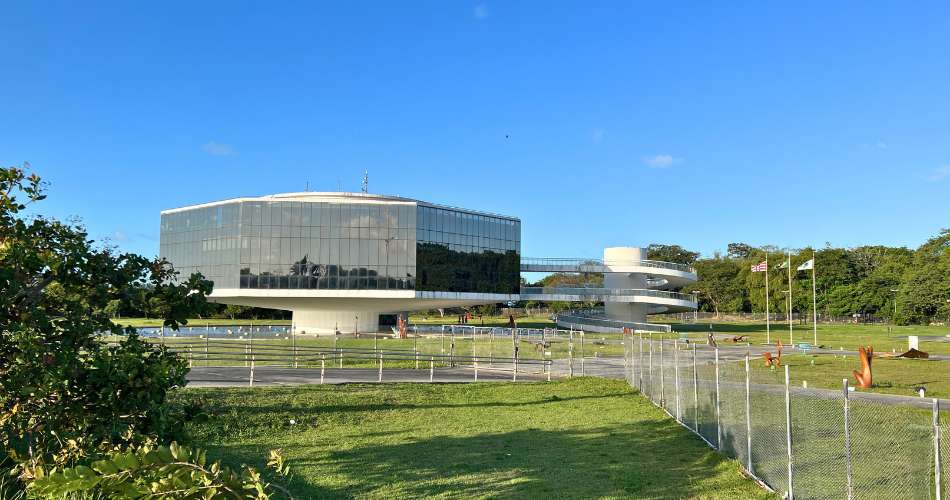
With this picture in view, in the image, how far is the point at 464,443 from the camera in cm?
1412

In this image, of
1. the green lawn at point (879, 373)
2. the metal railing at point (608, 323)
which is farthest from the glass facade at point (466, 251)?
the green lawn at point (879, 373)

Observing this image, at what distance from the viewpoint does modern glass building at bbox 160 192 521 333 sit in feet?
218

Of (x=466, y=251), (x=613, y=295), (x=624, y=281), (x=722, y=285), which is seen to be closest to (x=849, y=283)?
(x=722, y=285)

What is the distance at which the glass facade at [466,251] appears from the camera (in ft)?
225

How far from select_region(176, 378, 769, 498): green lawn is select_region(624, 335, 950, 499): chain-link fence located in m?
0.47

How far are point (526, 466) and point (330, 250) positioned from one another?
188 ft

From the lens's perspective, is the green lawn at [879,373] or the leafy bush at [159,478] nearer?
the leafy bush at [159,478]

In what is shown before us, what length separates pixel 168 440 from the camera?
6.64m

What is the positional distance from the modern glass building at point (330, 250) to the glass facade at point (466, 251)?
12 centimetres

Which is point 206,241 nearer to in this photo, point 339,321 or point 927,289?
point 339,321

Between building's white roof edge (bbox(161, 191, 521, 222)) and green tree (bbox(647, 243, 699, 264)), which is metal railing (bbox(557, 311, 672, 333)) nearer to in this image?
building's white roof edge (bbox(161, 191, 521, 222))

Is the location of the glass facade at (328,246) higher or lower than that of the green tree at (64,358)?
higher

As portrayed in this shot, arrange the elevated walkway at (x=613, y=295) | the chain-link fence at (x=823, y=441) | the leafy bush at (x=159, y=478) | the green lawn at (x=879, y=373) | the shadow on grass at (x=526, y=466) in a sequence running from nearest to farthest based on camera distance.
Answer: the leafy bush at (x=159, y=478)
the chain-link fence at (x=823, y=441)
the shadow on grass at (x=526, y=466)
the green lawn at (x=879, y=373)
the elevated walkway at (x=613, y=295)

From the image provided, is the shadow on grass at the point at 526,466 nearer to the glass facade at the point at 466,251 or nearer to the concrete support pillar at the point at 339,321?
the glass facade at the point at 466,251
